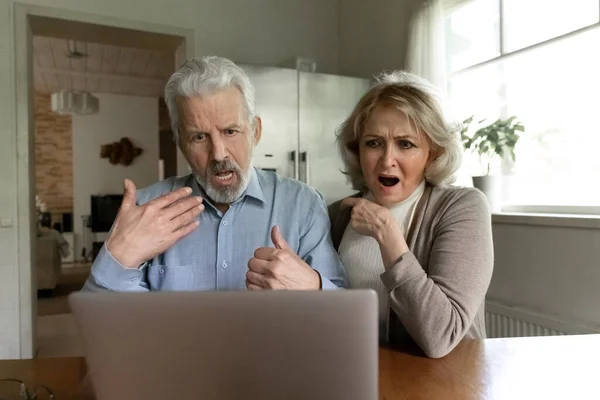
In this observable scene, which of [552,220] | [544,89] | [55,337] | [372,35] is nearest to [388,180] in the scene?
[552,220]

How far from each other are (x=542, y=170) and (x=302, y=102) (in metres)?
1.64

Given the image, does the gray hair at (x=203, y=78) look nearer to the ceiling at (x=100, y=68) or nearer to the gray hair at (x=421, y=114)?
the gray hair at (x=421, y=114)

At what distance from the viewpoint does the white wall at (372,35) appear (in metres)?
3.38

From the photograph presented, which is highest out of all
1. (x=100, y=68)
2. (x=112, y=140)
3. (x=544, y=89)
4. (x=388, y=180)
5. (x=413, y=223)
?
(x=100, y=68)

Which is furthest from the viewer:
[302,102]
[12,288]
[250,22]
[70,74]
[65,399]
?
[70,74]

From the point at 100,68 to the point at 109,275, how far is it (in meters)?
6.05

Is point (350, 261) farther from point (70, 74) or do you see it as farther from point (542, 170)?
point (70, 74)

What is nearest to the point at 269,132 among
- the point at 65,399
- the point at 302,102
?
the point at 302,102

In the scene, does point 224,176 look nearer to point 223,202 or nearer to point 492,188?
point 223,202

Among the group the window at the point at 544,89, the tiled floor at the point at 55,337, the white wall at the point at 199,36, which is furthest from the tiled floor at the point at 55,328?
the window at the point at 544,89

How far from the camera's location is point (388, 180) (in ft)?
4.28

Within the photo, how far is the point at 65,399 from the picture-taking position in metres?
0.80

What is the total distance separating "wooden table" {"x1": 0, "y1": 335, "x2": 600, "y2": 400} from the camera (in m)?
0.79

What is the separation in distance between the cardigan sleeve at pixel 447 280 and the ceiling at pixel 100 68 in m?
4.45
